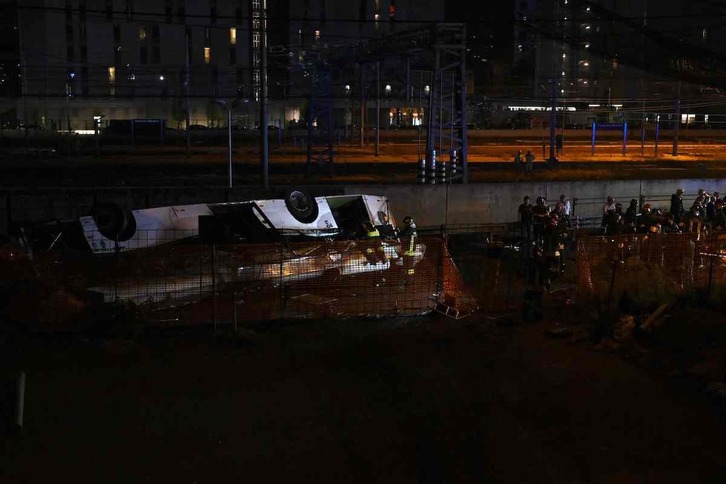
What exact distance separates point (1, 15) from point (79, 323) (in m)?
70.9

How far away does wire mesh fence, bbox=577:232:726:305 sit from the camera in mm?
10086

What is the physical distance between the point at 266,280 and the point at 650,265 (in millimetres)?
5548

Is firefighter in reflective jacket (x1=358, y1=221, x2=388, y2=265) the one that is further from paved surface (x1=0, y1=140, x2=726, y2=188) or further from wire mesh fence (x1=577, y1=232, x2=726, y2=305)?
paved surface (x1=0, y1=140, x2=726, y2=188)

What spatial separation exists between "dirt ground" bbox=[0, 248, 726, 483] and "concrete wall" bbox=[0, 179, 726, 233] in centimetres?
906

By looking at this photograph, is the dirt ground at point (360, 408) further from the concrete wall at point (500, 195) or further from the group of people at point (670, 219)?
the concrete wall at point (500, 195)

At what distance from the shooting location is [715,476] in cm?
572

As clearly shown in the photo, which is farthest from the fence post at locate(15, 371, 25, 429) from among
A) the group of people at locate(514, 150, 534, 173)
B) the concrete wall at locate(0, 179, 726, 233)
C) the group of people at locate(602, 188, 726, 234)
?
the group of people at locate(514, 150, 534, 173)

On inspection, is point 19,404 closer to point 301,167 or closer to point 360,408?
point 360,408

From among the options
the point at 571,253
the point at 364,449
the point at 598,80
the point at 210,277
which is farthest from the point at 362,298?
the point at 598,80

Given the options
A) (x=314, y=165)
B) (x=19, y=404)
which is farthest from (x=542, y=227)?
(x=314, y=165)

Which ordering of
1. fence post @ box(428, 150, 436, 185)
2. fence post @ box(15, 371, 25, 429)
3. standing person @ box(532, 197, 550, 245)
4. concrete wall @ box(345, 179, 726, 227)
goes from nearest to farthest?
1. fence post @ box(15, 371, 25, 429)
2. standing person @ box(532, 197, 550, 245)
3. concrete wall @ box(345, 179, 726, 227)
4. fence post @ box(428, 150, 436, 185)

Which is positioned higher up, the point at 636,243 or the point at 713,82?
the point at 713,82

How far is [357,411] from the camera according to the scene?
23.0 feet

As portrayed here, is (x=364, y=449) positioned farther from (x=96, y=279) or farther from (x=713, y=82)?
(x=713, y=82)
